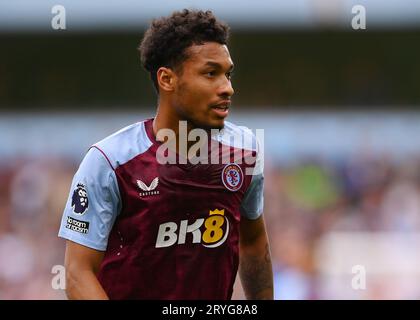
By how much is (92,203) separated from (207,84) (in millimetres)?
822

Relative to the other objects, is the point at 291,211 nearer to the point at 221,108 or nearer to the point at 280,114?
the point at 280,114

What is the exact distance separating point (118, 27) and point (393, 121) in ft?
17.8

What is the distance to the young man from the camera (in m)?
5.21

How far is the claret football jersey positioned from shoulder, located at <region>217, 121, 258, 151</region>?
0.81 ft

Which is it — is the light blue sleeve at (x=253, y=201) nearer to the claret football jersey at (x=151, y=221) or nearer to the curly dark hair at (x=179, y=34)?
the claret football jersey at (x=151, y=221)

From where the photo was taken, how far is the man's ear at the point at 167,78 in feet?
17.7

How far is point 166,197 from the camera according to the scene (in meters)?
5.36

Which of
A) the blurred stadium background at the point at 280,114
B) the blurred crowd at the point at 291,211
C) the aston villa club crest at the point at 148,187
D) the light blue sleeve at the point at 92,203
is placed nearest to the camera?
the light blue sleeve at the point at 92,203

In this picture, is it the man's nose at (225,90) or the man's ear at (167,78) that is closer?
the man's nose at (225,90)

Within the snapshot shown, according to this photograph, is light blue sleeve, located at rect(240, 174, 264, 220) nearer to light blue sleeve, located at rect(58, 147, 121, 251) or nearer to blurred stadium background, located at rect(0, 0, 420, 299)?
light blue sleeve, located at rect(58, 147, 121, 251)

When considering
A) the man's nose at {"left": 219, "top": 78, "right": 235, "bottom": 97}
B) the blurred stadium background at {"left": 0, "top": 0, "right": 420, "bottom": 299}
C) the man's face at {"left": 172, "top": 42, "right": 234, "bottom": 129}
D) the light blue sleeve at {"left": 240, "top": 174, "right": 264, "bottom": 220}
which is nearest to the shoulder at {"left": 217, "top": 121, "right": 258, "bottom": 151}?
the light blue sleeve at {"left": 240, "top": 174, "right": 264, "bottom": 220}

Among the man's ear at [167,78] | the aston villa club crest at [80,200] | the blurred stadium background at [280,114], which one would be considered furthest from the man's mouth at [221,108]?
the blurred stadium background at [280,114]

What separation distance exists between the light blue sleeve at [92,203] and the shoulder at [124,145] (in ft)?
0.14
